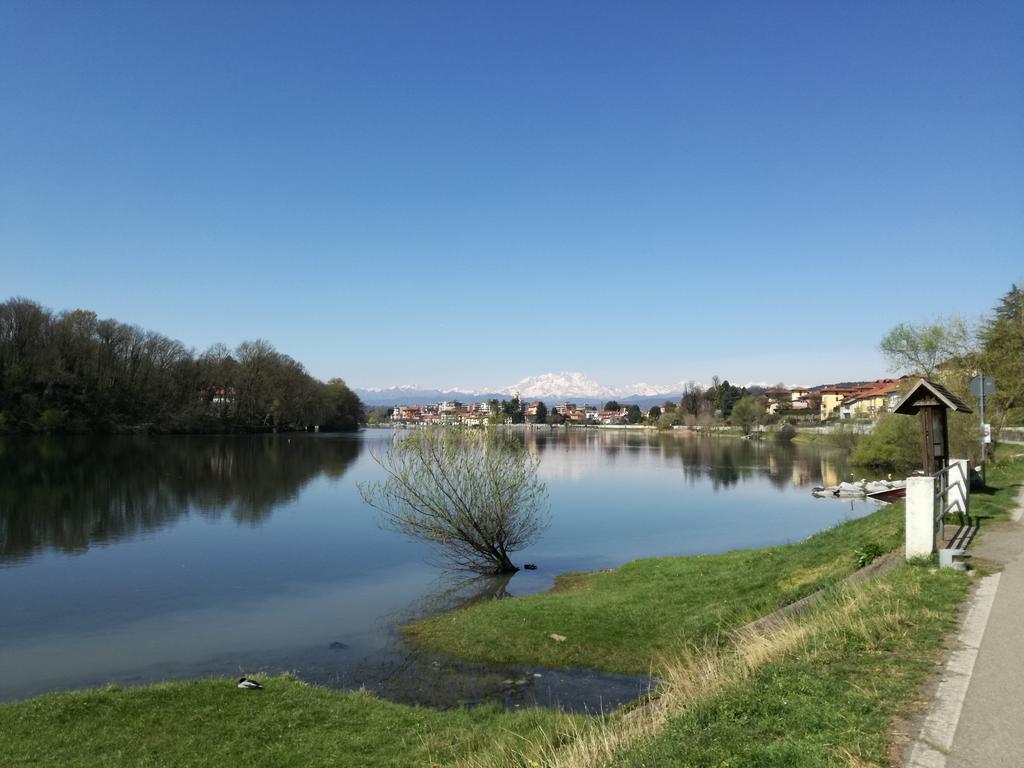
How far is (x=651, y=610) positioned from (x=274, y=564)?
15.2 meters

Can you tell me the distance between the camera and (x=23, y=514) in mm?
34625

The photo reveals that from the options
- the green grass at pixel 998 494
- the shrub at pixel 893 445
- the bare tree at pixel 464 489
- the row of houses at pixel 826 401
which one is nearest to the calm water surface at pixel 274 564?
the bare tree at pixel 464 489

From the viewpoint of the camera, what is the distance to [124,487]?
45.5 metres

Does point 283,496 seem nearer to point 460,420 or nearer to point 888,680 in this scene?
point 460,420

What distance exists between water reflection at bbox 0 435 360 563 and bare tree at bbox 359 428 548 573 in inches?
546

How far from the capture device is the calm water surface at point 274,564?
1510 cm

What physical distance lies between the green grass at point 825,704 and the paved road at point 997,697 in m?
0.41

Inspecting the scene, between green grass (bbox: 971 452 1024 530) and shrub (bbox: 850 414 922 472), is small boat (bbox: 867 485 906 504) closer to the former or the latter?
green grass (bbox: 971 452 1024 530)

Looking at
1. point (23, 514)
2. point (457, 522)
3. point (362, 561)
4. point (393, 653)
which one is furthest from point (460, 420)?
point (23, 514)

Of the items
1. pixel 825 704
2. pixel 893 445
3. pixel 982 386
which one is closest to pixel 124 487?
pixel 982 386

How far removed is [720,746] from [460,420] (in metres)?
21.3

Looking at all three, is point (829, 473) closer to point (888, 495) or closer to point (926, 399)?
point (888, 495)

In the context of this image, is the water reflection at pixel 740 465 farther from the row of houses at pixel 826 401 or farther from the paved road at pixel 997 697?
the row of houses at pixel 826 401

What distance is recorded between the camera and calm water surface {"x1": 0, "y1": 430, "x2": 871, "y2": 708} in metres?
15.1
